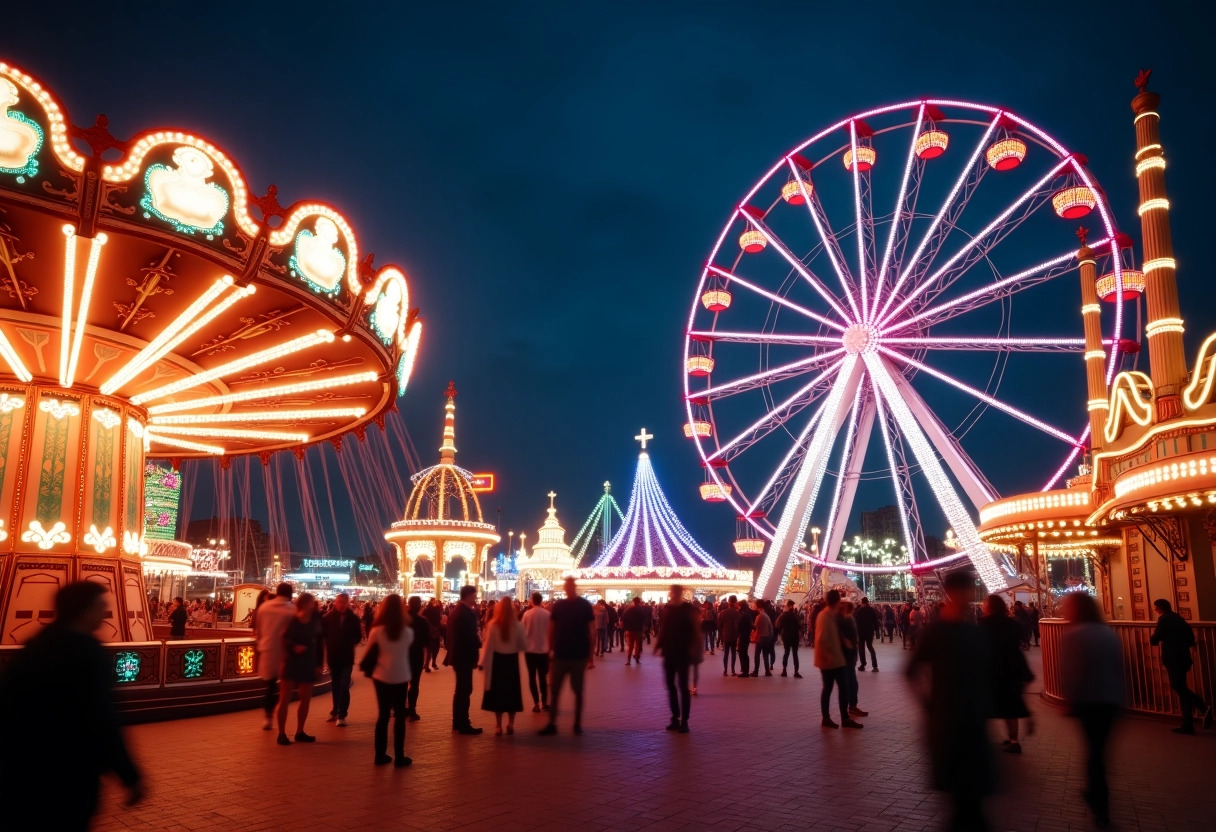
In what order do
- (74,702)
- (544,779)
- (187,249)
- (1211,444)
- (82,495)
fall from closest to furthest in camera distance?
(74,702) → (544,779) → (187,249) → (1211,444) → (82,495)

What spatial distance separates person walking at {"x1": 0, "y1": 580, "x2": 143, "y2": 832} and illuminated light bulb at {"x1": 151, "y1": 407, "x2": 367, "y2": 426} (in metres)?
13.2

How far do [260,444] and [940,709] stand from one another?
700 inches

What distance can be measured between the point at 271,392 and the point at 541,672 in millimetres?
7203

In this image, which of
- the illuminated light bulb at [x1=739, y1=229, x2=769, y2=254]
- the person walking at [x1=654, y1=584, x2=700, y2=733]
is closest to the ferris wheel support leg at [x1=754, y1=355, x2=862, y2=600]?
the illuminated light bulb at [x1=739, y1=229, x2=769, y2=254]

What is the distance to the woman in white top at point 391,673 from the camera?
6824 millimetres

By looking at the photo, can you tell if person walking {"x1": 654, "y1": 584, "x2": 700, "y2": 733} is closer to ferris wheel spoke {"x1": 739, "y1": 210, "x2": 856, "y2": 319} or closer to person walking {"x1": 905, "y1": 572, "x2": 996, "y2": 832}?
person walking {"x1": 905, "y1": 572, "x2": 996, "y2": 832}

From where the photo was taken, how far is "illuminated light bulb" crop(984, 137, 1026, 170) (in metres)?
22.0

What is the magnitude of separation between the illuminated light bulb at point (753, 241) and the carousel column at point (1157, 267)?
51.2 feet

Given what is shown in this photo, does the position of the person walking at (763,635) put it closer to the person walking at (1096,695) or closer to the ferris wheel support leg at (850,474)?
the person walking at (1096,695)

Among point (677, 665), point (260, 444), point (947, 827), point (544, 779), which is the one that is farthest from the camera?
point (260, 444)

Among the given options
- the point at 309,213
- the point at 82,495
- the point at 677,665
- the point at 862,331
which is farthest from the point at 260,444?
the point at 862,331

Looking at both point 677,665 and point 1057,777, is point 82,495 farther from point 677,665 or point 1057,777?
point 1057,777

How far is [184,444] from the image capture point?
18625 millimetres

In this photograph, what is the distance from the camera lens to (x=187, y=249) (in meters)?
9.21
